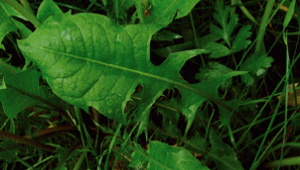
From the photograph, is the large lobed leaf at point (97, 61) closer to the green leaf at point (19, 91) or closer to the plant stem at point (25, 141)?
the green leaf at point (19, 91)

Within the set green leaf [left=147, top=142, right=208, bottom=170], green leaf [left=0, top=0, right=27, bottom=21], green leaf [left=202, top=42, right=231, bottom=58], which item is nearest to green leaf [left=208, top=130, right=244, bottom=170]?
green leaf [left=147, top=142, right=208, bottom=170]

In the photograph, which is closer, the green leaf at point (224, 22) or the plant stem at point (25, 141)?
the plant stem at point (25, 141)

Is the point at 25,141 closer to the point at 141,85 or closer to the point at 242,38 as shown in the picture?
the point at 141,85

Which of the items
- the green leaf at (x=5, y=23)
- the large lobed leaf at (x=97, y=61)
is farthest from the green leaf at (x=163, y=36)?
the green leaf at (x=5, y=23)

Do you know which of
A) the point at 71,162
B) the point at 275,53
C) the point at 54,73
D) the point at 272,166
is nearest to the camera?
the point at 54,73

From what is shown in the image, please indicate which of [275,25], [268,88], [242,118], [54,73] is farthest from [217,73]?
[54,73]

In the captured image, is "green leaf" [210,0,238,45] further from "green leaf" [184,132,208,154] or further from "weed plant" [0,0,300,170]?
"green leaf" [184,132,208,154]

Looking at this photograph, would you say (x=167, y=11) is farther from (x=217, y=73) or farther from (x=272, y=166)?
(x=272, y=166)
